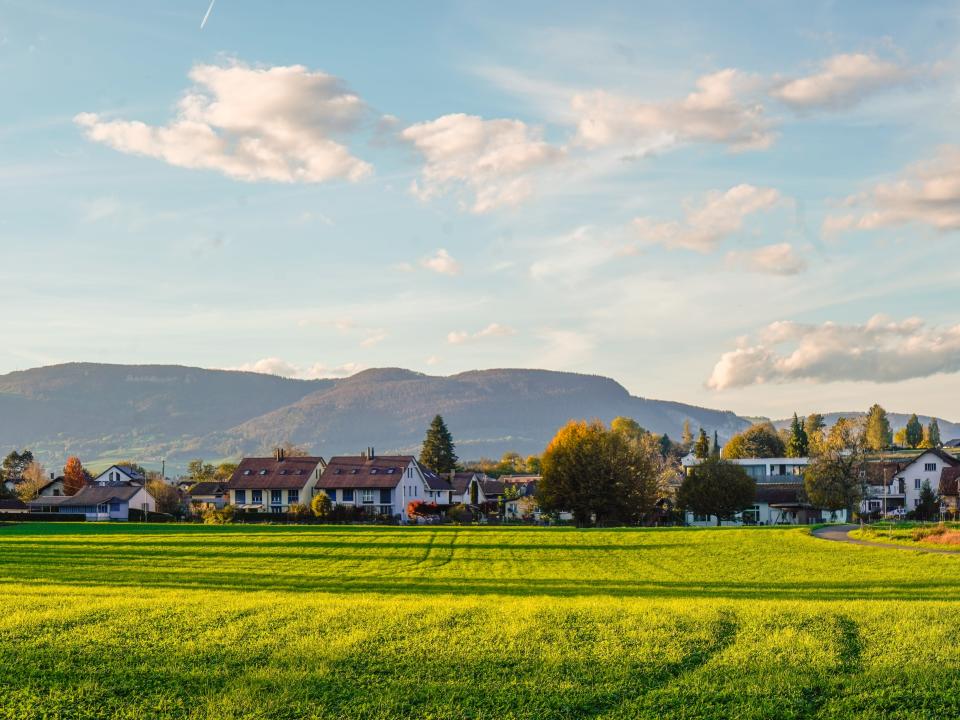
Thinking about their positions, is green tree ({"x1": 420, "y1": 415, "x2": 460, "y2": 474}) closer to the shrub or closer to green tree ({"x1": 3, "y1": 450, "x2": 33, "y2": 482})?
the shrub

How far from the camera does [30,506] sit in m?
131

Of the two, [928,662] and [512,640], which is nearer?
[928,662]

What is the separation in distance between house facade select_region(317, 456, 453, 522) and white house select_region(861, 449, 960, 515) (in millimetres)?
60173

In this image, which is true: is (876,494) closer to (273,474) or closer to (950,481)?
(950,481)

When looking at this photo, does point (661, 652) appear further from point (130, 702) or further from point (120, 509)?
point (120, 509)

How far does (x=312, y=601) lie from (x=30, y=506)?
416 ft

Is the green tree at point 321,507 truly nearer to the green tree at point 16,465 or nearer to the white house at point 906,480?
the white house at point 906,480

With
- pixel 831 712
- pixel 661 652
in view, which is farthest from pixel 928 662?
pixel 661 652

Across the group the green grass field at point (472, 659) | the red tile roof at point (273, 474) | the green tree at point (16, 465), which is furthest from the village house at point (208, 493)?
the green grass field at point (472, 659)

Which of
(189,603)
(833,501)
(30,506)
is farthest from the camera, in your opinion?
(30,506)

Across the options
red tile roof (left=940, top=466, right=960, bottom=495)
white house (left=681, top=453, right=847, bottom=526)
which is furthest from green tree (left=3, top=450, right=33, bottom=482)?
red tile roof (left=940, top=466, right=960, bottom=495)

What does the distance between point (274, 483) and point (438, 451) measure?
34.5m

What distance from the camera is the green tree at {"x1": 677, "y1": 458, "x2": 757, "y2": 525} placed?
333 ft

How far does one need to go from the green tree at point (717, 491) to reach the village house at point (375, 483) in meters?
29.7
